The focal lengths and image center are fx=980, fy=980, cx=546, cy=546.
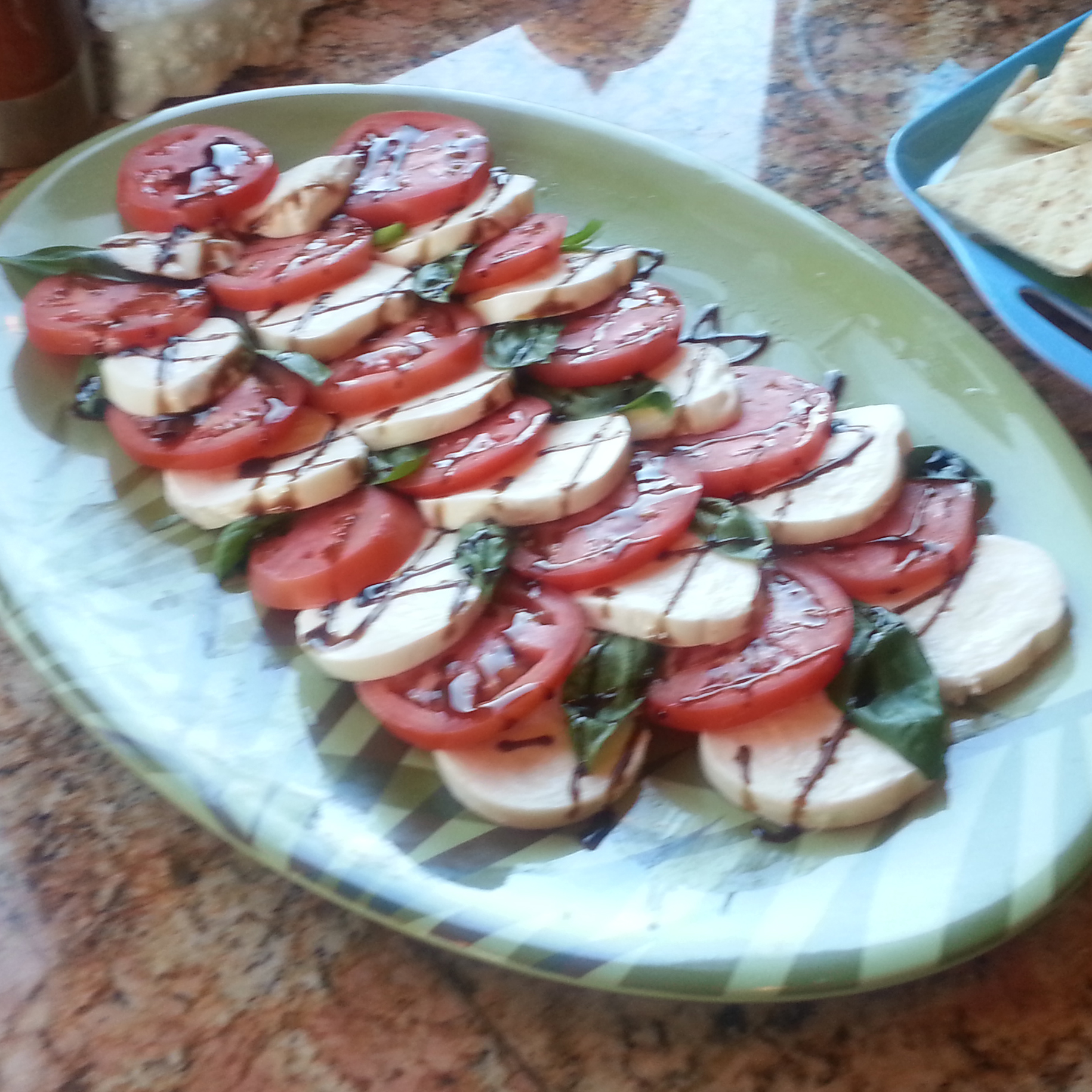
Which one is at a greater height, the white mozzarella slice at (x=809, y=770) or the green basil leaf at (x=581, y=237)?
the green basil leaf at (x=581, y=237)

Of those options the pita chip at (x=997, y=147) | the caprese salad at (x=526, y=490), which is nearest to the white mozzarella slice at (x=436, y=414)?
the caprese salad at (x=526, y=490)

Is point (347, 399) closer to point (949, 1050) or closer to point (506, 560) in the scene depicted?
point (506, 560)

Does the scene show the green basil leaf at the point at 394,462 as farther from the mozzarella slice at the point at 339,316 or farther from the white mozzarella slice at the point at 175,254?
the white mozzarella slice at the point at 175,254

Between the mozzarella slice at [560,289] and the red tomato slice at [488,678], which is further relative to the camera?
the mozzarella slice at [560,289]

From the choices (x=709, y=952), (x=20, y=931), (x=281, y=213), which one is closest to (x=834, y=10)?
(x=281, y=213)

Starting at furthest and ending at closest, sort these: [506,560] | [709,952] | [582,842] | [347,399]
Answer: [347,399] < [506,560] < [582,842] < [709,952]
